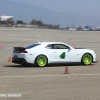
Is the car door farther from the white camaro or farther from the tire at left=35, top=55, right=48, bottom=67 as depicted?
the tire at left=35, top=55, right=48, bottom=67

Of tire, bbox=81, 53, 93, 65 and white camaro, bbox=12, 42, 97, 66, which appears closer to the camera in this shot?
white camaro, bbox=12, 42, 97, 66

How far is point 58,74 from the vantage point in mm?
16078

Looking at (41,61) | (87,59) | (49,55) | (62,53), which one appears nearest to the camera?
(41,61)

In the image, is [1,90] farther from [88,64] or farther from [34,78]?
[88,64]

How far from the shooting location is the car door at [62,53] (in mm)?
19953

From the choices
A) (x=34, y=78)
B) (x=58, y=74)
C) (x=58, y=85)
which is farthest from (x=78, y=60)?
(x=58, y=85)

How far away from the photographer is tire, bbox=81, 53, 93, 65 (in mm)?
20484

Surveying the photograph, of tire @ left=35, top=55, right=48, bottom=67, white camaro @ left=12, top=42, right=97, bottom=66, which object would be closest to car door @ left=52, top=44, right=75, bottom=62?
Answer: white camaro @ left=12, top=42, right=97, bottom=66

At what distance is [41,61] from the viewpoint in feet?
64.4

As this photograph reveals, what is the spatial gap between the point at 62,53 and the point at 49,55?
0.72 metres

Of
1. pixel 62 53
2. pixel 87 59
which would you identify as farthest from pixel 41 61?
pixel 87 59

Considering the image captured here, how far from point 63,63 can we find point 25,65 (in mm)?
1977

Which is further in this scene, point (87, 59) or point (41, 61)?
point (87, 59)

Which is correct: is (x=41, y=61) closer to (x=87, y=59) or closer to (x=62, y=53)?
Result: (x=62, y=53)
